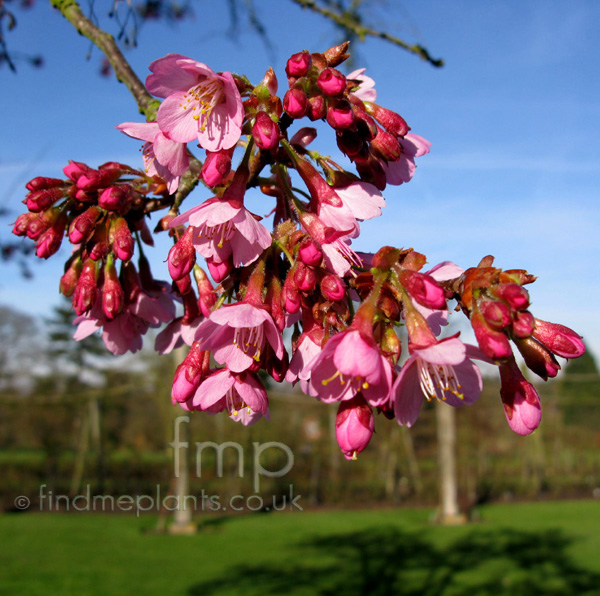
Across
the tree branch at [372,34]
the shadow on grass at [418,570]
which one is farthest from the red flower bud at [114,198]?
the shadow on grass at [418,570]

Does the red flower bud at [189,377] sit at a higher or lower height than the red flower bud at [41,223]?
lower

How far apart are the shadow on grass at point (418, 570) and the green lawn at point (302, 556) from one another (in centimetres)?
2

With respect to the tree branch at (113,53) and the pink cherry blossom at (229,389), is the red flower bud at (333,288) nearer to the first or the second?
the pink cherry blossom at (229,389)

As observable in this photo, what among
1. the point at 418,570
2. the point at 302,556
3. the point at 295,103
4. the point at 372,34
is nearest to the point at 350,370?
the point at 295,103

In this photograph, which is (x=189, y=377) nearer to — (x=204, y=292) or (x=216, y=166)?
(x=204, y=292)

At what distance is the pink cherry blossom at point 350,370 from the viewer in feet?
2.77

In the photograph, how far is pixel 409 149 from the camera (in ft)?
3.99

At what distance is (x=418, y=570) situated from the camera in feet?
34.3

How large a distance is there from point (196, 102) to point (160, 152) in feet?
0.39

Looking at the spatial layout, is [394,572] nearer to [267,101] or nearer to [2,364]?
[267,101]

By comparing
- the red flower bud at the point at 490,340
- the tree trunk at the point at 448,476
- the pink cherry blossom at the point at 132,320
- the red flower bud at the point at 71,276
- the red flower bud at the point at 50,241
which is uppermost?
the red flower bud at the point at 50,241

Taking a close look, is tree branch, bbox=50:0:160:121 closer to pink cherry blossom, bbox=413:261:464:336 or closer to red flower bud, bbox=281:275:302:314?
red flower bud, bbox=281:275:302:314

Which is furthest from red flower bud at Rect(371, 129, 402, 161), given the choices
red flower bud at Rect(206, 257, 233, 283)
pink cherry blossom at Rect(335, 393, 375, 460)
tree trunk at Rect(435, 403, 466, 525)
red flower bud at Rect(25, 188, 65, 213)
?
tree trunk at Rect(435, 403, 466, 525)

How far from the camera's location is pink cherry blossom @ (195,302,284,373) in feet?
3.19
